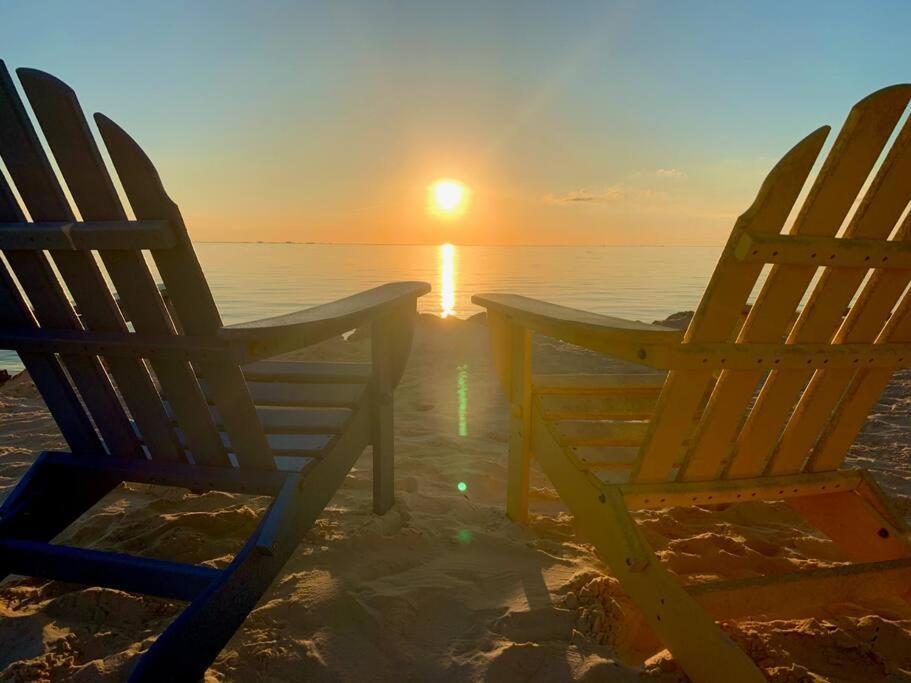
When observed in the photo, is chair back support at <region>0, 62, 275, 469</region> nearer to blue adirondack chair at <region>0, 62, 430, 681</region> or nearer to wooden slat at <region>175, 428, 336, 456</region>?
blue adirondack chair at <region>0, 62, 430, 681</region>

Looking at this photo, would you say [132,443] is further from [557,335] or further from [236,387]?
[557,335]

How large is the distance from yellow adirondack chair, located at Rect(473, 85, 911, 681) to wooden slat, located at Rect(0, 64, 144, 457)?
1.45m

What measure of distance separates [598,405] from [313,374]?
4.54 ft

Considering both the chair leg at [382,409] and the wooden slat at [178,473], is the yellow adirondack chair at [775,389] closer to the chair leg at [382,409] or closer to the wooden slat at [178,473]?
the chair leg at [382,409]

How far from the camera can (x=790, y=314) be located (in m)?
1.66

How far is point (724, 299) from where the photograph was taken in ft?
5.09

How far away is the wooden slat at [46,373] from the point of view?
1.62 m

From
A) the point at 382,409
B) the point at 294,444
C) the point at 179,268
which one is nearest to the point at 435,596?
the point at 294,444

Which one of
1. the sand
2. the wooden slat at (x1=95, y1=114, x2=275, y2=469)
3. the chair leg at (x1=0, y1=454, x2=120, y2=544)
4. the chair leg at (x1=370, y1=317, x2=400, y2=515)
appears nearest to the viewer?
the wooden slat at (x1=95, y1=114, x2=275, y2=469)

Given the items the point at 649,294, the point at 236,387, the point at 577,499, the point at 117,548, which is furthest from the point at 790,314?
the point at 649,294

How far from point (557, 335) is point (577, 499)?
62 cm

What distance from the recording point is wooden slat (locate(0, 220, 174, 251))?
144 cm

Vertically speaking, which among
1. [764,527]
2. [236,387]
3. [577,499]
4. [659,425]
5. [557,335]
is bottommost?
[764,527]

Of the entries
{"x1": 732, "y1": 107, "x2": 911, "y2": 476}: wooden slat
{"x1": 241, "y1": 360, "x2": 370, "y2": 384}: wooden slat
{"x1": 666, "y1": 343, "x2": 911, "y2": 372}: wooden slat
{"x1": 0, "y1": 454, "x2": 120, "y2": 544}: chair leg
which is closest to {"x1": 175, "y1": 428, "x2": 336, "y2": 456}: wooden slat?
{"x1": 0, "y1": 454, "x2": 120, "y2": 544}: chair leg
